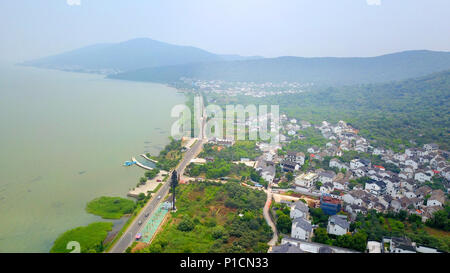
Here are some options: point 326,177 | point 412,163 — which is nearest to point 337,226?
point 326,177

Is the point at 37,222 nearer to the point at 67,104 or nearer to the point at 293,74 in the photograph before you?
the point at 67,104

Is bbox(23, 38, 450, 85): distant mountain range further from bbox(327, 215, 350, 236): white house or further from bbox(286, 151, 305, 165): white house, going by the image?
bbox(327, 215, 350, 236): white house

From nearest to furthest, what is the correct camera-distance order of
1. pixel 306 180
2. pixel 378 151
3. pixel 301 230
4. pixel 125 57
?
1. pixel 301 230
2. pixel 306 180
3. pixel 378 151
4. pixel 125 57

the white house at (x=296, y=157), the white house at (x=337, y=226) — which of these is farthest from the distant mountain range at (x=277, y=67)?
the white house at (x=337, y=226)

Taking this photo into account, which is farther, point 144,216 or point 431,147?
point 431,147

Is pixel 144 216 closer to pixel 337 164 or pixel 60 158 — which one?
pixel 60 158

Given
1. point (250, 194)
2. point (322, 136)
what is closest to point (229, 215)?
Answer: point (250, 194)

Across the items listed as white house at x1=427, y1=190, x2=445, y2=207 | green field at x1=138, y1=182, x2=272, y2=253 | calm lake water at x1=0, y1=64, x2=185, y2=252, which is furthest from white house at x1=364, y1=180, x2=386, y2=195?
calm lake water at x1=0, y1=64, x2=185, y2=252
